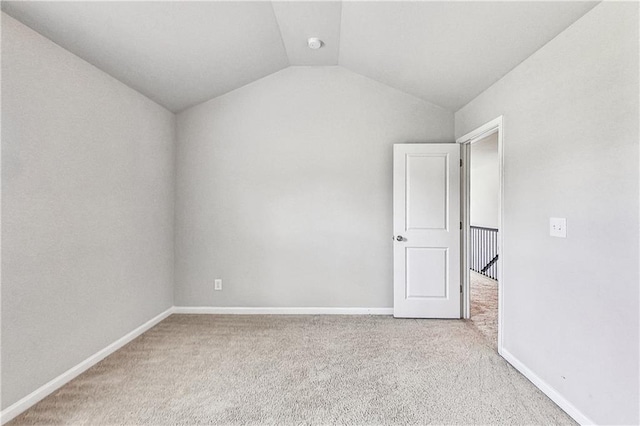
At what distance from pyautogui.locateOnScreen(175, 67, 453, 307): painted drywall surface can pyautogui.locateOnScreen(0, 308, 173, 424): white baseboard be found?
89 centimetres

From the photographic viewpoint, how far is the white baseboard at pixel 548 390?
1.70 meters

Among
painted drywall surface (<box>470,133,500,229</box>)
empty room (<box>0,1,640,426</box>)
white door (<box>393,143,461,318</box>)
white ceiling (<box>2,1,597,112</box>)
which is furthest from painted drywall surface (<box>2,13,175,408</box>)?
painted drywall surface (<box>470,133,500,229</box>)

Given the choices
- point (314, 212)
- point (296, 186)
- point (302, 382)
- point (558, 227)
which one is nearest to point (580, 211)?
point (558, 227)

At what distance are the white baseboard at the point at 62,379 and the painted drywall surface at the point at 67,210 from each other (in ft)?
0.12

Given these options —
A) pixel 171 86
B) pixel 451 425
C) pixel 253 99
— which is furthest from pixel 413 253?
pixel 171 86

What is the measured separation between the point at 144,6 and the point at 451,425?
3274 millimetres

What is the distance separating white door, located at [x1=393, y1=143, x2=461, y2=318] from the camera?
3.26 meters

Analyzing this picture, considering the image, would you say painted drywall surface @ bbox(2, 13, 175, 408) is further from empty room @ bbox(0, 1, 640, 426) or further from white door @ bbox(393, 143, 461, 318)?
white door @ bbox(393, 143, 461, 318)

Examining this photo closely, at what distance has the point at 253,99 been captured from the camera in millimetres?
3477

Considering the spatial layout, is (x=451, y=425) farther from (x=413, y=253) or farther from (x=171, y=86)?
(x=171, y=86)

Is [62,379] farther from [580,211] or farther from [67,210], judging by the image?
[580,211]

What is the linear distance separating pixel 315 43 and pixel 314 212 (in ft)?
5.76

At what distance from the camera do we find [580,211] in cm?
171

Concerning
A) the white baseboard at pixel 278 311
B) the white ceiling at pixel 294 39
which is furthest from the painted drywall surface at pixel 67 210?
the white baseboard at pixel 278 311
